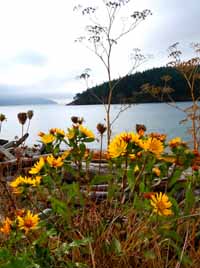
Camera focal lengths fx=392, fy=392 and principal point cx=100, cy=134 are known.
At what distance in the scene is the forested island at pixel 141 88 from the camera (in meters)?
5.82

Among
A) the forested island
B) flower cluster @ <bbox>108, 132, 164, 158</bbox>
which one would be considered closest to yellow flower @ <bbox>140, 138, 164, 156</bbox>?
flower cluster @ <bbox>108, 132, 164, 158</bbox>

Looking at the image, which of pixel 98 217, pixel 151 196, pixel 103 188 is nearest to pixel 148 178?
pixel 98 217

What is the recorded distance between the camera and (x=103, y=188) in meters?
2.31

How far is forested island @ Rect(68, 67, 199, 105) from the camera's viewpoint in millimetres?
5820

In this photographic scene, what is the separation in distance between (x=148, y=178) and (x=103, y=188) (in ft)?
3.67

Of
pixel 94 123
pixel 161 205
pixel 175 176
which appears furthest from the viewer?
pixel 94 123

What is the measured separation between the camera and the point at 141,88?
5852 millimetres

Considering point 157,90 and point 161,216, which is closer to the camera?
point 161,216

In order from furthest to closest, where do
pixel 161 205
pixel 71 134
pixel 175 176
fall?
pixel 175 176, pixel 71 134, pixel 161 205

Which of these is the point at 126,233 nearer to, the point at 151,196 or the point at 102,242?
the point at 102,242

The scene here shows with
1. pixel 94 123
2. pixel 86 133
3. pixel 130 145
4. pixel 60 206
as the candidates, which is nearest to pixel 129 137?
pixel 130 145

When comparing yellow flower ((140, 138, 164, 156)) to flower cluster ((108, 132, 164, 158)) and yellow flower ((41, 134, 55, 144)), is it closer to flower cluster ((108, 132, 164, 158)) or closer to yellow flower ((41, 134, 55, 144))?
flower cluster ((108, 132, 164, 158))

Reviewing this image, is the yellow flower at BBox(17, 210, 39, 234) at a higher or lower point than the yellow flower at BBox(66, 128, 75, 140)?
lower

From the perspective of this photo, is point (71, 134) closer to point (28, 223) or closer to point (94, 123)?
point (28, 223)
